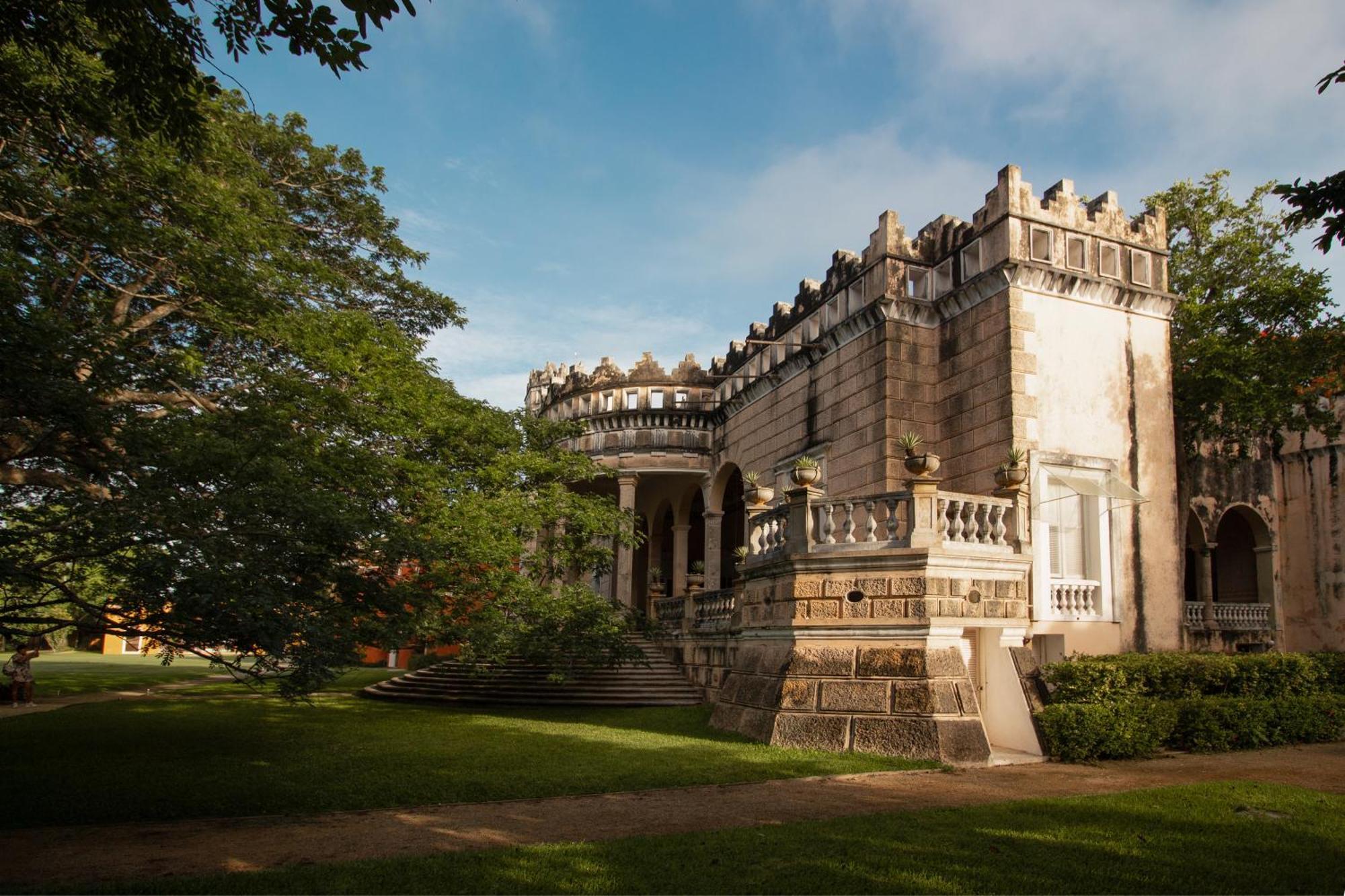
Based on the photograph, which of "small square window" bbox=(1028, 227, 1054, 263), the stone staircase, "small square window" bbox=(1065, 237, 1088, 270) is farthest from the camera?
the stone staircase

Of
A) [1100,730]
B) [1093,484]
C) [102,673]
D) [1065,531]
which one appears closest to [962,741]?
[1100,730]

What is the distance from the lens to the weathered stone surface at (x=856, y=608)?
11868 mm

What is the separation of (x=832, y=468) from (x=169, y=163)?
12303 mm

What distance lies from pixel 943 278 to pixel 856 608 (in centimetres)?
751

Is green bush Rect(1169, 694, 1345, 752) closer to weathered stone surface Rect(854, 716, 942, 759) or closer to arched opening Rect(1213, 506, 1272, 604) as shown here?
weathered stone surface Rect(854, 716, 942, 759)

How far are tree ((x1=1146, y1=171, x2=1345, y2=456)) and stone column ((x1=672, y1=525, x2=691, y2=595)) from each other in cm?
1431

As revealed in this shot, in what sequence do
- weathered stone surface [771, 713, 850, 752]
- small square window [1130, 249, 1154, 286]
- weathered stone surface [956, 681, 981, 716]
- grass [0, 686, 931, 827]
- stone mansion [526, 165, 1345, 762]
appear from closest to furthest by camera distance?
grass [0, 686, 931, 827] < weathered stone surface [956, 681, 981, 716] < weathered stone surface [771, 713, 850, 752] < stone mansion [526, 165, 1345, 762] < small square window [1130, 249, 1154, 286]

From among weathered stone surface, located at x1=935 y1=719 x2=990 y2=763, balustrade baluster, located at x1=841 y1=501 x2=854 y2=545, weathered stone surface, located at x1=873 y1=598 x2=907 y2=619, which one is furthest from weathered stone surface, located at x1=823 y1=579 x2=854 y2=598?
weathered stone surface, located at x1=935 y1=719 x2=990 y2=763

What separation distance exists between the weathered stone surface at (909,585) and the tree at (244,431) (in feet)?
19.2

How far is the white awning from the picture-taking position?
1427 cm

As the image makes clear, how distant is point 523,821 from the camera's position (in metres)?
7.86

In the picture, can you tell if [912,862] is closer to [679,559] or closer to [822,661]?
[822,661]

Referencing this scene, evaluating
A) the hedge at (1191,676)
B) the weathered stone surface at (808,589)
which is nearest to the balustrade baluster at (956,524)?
the weathered stone surface at (808,589)

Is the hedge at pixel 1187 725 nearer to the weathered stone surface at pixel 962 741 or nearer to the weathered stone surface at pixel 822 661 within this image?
the weathered stone surface at pixel 962 741
